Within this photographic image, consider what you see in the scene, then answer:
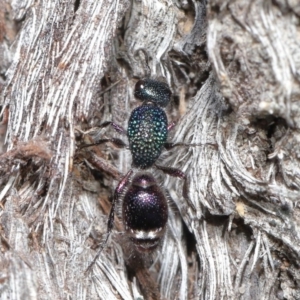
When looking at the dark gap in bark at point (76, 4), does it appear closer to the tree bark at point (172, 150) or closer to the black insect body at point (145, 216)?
the tree bark at point (172, 150)

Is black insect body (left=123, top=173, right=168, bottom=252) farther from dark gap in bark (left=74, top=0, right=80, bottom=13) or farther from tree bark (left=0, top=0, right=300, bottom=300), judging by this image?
dark gap in bark (left=74, top=0, right=80, bottom=13)

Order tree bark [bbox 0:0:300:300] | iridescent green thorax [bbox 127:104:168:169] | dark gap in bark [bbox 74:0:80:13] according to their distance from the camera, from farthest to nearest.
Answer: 1. iridescent green thorax [bbox 127:104:168:169]
2. dark gap in bark [bbox 74:0:80:13]
3. tree bark [bbox 0:0:300:300]

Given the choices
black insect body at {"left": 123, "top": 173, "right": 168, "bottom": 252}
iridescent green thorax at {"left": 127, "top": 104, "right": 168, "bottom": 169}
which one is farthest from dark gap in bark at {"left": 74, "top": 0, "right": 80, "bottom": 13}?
black insect body at {"left": 123, "top": 173, "right": 168, "bottom": 252}

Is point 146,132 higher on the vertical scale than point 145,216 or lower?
higher

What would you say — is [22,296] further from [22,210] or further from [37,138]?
[37,138]

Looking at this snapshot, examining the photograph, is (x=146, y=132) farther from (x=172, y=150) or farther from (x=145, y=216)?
(x=145, y=216)

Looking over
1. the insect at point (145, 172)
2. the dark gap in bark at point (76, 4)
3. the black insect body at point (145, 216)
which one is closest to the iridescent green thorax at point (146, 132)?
the insect at point (145, 172)

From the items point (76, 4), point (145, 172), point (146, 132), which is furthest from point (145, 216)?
point (76, 4)
